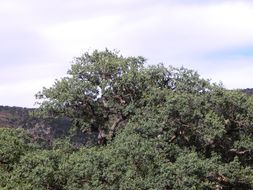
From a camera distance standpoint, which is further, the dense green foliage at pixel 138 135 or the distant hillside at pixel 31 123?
the distant hillside at pixel 31 123

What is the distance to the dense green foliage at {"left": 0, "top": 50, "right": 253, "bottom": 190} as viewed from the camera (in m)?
25.3

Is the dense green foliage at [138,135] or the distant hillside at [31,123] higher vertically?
the distant hillside at [31,123]

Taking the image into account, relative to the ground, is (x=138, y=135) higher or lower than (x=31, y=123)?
lower

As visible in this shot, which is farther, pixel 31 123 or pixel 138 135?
pixel 31 123

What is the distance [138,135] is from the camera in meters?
27.1

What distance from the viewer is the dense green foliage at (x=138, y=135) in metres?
25.3

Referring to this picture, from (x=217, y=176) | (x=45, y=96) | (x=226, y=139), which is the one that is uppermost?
(x=45, y=96)

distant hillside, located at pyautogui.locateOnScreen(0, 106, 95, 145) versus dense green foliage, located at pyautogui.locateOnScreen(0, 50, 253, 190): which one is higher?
distant hillside, located at pyautogui.locateOnScreen(0, 106, 95, 145)

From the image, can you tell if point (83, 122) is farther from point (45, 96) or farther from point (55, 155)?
point (55, 155)

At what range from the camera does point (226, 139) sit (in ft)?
99.4

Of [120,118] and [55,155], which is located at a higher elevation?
[120,118]

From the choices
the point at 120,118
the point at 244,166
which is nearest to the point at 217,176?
the point at 244,166

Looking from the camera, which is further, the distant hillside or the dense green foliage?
the distant hillside

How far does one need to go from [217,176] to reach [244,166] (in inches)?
104
